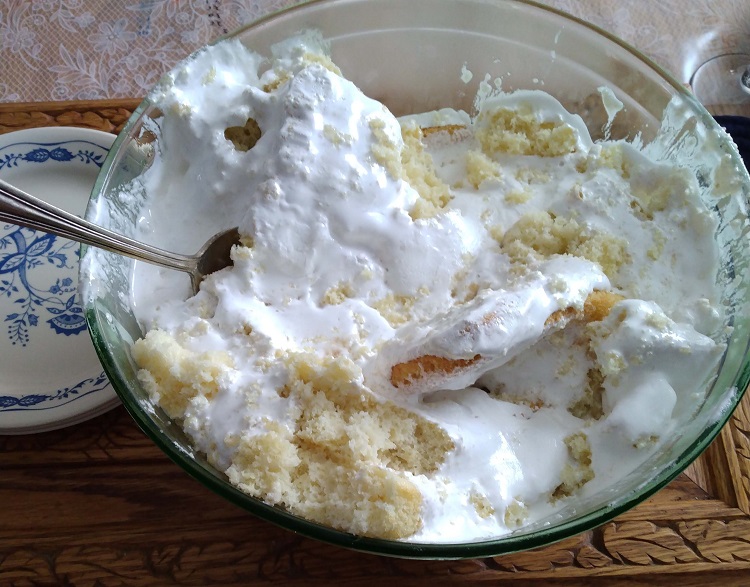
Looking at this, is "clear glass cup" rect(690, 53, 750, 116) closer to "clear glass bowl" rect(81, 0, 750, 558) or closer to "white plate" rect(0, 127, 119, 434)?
"clear glass bowl" rect(81, 0, 750, 558)

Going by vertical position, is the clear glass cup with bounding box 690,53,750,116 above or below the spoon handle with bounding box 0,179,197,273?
above

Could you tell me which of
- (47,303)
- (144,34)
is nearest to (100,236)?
(47,303)

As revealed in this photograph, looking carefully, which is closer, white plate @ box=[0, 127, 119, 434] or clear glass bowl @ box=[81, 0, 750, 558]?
clear glass bowl @ box=[81, 0, 750, 558]

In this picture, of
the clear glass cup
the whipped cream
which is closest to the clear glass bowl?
the whipped cream

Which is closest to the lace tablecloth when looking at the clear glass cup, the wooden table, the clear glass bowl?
the clear glass cup

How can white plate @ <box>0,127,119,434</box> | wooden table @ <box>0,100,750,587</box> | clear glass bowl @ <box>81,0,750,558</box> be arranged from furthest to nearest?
white plate @ <box>0,127,119,434</box>, wooden table @ <box>0,100,750,587</box>, clear glass bowl @ <box>81,0,750,558</box>

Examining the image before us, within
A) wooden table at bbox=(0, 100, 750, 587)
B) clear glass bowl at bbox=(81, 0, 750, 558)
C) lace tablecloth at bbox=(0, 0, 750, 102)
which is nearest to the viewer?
clear glass bowl at bbox=(81, 0, 750, 558)

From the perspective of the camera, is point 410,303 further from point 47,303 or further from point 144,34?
point 144,34
